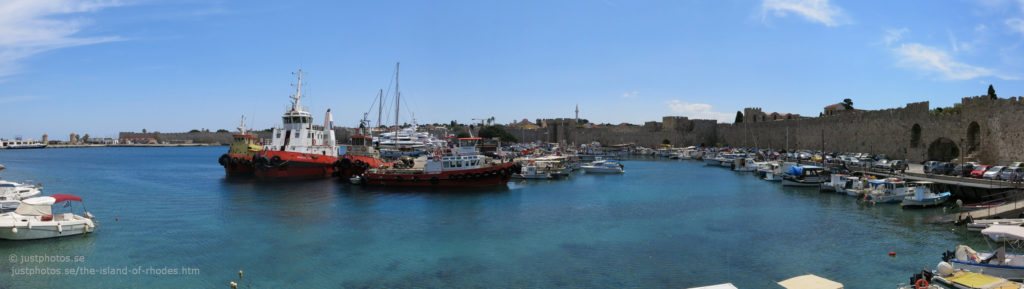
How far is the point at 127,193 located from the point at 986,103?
41.2m

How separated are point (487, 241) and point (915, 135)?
3053 cm

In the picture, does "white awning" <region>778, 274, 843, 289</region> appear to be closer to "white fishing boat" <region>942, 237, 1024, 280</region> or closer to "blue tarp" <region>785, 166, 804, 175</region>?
"white fishing boat" <region>942, 237, 1024, 280</region>

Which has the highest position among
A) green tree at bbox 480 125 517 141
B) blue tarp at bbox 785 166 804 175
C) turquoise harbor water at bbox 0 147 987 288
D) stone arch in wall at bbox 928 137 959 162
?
green tree at bbox 480 125 517 141

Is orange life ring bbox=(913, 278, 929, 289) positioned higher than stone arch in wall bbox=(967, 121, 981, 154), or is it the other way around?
stone arch in wall bbox=(967, 121, 981, 154)

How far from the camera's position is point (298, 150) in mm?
33875

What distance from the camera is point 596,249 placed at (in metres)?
13.4

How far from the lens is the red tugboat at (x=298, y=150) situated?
1214 inches

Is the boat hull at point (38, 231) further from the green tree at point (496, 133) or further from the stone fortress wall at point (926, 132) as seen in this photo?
the green tree at point (496, 133)

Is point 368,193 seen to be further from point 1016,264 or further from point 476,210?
point 1016,264

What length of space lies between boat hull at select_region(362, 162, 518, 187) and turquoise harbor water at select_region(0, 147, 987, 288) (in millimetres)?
1982

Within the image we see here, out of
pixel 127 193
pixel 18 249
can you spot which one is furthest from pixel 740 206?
pixel 127 193

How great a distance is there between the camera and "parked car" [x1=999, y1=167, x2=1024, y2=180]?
1816 centimetres

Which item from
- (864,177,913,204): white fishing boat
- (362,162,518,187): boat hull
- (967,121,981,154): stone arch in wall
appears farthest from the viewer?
(967,121,981,154): stone arch in wall

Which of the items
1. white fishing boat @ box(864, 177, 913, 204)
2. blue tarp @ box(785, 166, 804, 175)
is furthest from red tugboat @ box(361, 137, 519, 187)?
white fishing boat @ box(864, 177, 913, 204)
